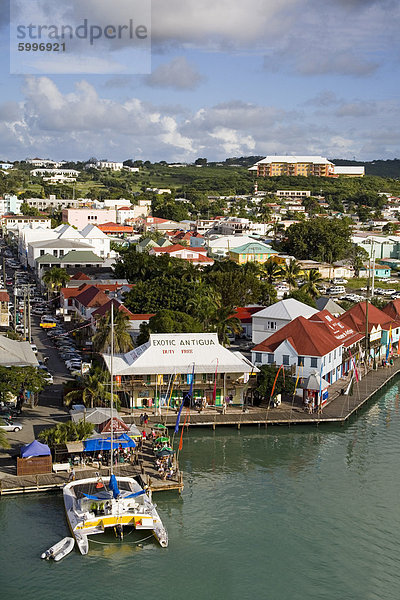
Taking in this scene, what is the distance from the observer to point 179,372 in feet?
163

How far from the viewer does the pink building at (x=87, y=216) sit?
16812cm

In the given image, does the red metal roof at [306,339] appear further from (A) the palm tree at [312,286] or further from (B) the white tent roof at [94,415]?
(A) the palm tree at [312,286]

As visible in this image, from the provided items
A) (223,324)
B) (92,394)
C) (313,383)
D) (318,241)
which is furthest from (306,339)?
(318,241)

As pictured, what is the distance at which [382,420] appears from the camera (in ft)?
173

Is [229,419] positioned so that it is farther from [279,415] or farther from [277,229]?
[277,229]

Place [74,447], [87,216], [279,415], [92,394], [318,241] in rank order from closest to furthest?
[74,447] → [92,394] → [279,415] → [318,241] → [87,216]

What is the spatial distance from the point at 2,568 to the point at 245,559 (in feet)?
33.9

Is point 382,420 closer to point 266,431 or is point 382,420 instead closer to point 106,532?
point 266,431

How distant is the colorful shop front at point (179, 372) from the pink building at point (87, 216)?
120 m

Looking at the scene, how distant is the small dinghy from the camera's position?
31375mm

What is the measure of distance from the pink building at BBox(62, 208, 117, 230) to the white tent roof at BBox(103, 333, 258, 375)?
120 metres

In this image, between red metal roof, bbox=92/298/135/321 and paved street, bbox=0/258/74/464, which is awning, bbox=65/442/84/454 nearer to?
paved street, bbox=0/258/74/464

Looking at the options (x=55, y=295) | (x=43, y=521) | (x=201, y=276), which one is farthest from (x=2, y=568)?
(x=55, y=295)

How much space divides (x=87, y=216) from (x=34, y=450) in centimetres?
13679
